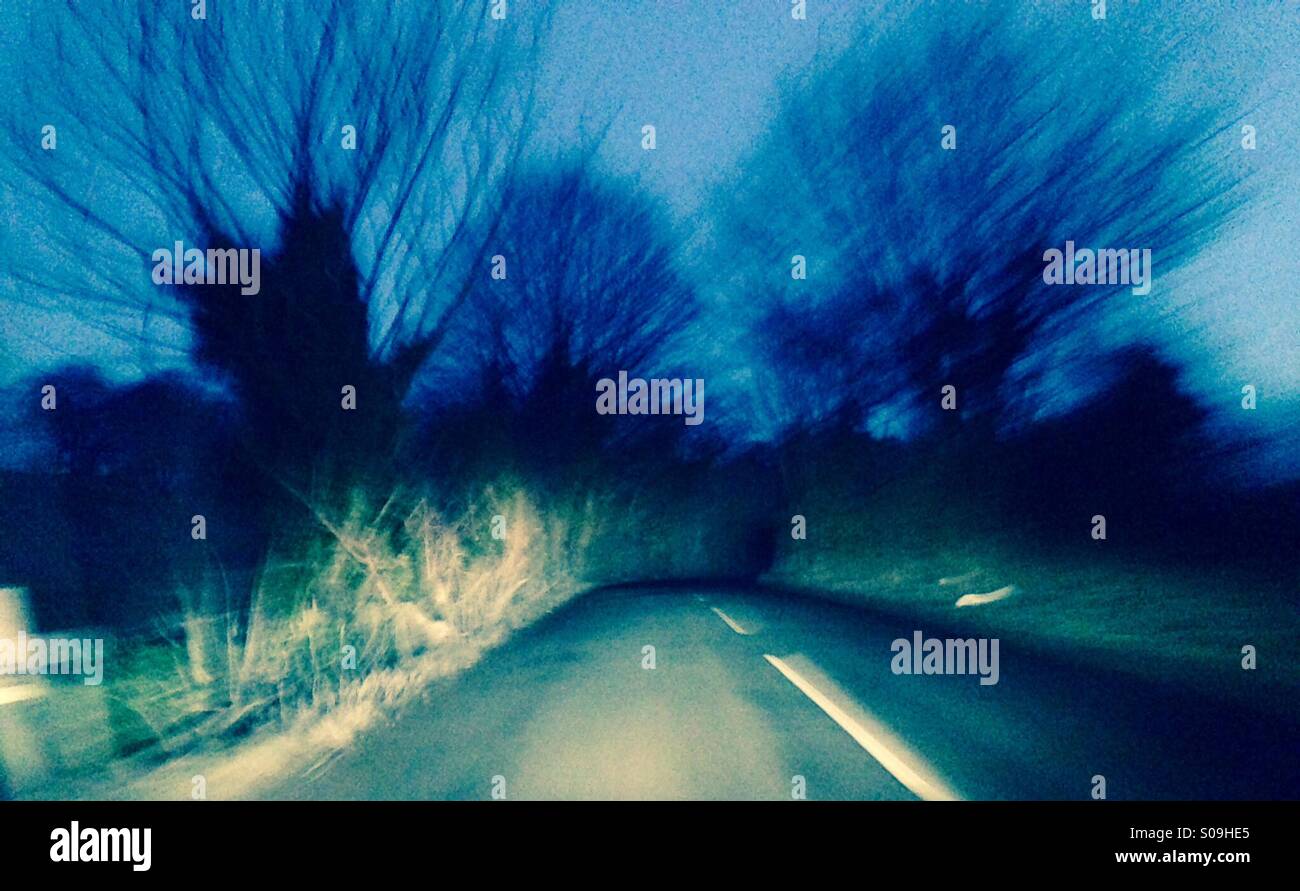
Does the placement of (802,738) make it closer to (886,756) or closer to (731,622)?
(886,756)

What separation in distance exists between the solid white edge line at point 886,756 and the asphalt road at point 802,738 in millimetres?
17

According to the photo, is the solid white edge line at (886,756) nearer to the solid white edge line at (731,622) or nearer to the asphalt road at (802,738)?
the asphalt road at (802,738)

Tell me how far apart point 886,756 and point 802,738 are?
2.29 feet

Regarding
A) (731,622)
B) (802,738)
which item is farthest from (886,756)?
(731,622)

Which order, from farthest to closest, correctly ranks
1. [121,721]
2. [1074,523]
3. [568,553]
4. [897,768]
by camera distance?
[568,553] < [1074,523] < [121,721] < [897,768]

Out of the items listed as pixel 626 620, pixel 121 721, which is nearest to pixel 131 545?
pixel 121 721

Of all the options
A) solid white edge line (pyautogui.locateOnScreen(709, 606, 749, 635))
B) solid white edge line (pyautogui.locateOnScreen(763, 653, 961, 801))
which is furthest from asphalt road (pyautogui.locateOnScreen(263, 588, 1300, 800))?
solid white edge line (pyautogui.locateOnScreen(709, 606, 749, 635))

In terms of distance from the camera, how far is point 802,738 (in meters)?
5.86

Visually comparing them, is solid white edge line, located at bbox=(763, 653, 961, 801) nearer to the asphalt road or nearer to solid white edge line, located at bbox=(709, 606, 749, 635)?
the asphalt road

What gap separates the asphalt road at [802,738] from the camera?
469 cm
